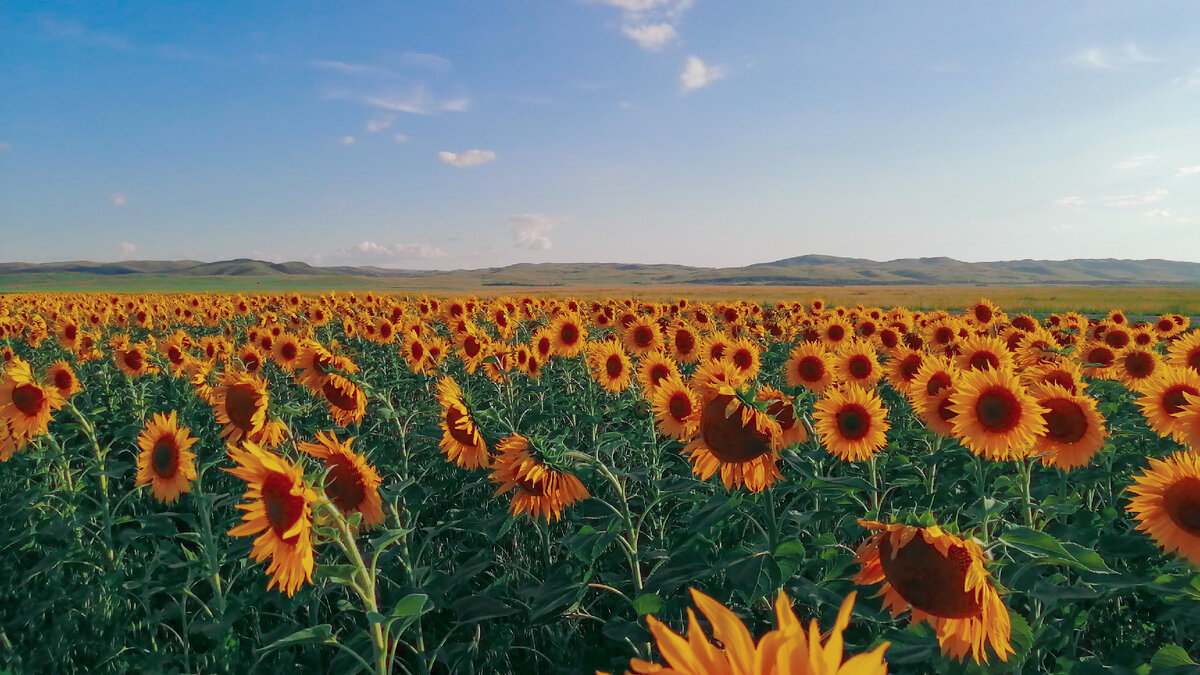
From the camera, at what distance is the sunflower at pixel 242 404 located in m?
3.70

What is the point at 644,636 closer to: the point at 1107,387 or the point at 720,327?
the point at 1107,387

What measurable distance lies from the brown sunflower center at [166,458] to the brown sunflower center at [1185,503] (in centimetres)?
503

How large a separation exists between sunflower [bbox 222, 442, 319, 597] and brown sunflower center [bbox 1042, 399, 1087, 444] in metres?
4.03

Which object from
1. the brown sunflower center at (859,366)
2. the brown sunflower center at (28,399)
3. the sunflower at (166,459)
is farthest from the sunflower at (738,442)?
the brown sunflower center at (28,399)

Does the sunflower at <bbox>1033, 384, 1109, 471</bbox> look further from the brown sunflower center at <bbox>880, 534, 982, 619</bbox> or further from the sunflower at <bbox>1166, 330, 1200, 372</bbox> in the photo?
the sunflower at <bbox>1166, 330, 1200, 372</bbox>

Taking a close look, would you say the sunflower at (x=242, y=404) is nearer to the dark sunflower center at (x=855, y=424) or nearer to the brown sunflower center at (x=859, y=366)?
the dark sunflower center at (x=855, y=424)

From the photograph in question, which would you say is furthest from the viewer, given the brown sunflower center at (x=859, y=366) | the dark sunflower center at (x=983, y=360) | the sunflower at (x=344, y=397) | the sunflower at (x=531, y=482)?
the brown sunflower center at (x=859, y=366)

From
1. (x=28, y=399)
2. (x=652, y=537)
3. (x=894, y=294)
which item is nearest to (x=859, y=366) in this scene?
(x=652, y=537)

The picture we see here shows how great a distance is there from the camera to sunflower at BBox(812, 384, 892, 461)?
4316 mm

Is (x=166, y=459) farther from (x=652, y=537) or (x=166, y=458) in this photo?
(x=652, y=537)

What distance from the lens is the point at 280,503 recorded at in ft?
6.70

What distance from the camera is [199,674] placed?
323cm

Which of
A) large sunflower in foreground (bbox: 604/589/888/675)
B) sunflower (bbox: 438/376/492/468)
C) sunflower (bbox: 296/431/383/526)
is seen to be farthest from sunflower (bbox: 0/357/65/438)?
large sunflower in foreground (bbox: 604/589/888/675)

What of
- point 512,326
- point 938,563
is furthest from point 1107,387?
point 512,326
